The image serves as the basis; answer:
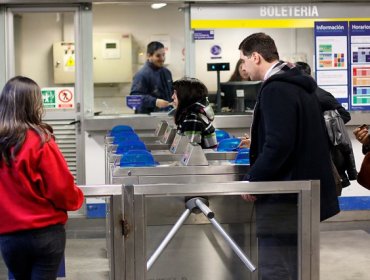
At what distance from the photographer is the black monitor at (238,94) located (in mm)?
5832

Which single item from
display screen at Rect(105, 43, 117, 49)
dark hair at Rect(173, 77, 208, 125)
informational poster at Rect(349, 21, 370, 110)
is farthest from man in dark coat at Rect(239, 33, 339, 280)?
display screen at Rect(105, 43, 117, 49)

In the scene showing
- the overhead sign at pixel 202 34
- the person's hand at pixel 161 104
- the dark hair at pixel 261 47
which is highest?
the overhead sign at pixel 202 34

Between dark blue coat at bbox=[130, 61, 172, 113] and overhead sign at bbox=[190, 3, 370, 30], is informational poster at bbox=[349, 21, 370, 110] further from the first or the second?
dark blue coat at bbox=[130, 61, 172, 113]

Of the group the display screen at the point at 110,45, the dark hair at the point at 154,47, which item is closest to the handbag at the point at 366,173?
the dark hair at the point at 154,47

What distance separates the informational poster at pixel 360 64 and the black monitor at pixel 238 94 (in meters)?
0.81

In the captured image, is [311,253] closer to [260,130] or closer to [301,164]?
[301,164]

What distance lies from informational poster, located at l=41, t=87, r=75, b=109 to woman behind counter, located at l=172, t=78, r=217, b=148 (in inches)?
77.6

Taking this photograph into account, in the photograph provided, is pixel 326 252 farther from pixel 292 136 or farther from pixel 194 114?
pixel 292 136

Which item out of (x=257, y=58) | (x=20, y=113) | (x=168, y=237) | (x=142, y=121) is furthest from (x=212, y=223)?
(x=142, y=121)

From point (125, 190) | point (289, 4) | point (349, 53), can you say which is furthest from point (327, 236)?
point (125, 190)

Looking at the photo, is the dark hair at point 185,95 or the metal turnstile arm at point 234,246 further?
the dark hair at point 185,95

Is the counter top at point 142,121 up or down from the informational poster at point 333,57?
down

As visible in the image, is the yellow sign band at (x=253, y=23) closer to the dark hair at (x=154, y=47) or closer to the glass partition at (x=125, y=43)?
the glass partition at (x=125, y=43)

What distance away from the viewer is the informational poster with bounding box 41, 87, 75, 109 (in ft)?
19.4
